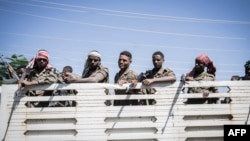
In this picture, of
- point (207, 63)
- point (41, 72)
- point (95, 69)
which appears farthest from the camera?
point (207, 63)

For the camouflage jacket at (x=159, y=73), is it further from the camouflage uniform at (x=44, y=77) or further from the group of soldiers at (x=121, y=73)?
the camouflage uniform at (x=44, y=77)

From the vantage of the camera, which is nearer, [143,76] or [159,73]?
[159,73]

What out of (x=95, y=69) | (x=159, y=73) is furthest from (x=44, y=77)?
(x=159, y=73)

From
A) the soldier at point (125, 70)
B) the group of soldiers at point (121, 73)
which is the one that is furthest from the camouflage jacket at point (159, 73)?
the soldier at point (125, 70)

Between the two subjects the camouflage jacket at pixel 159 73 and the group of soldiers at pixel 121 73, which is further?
the camouflage jacket at pixel 159 73

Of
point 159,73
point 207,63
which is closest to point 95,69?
point 159,73

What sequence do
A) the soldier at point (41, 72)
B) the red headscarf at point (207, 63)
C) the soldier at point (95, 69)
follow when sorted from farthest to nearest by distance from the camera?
the red headscarf at point (207, 63)
the soldier at point (95, 69)
the soldier at point (41, 72)

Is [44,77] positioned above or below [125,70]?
below

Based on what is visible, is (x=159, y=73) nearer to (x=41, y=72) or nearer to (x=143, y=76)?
(x=143, y=76)

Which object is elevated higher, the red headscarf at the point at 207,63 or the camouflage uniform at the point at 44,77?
the red headscarf at the point at 207,63

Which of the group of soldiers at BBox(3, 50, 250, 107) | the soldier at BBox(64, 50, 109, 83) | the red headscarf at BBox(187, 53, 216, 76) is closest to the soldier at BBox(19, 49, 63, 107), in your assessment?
the group of soldiers at BBox(3, 50, 250, 107)

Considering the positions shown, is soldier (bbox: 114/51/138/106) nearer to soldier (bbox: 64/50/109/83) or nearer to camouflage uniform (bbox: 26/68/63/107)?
soldier (bbox: 64/50/109/83)

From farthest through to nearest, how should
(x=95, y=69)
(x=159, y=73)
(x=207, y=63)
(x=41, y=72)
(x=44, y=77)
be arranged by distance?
(x=207, y=63) < (x=95, y=69) < (x=159, y=73) < (x=41, y=72) < (x=44, y=77)

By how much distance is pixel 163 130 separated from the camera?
112 inches
